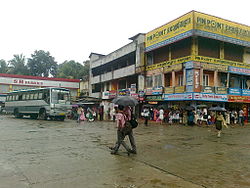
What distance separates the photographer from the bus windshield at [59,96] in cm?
2232

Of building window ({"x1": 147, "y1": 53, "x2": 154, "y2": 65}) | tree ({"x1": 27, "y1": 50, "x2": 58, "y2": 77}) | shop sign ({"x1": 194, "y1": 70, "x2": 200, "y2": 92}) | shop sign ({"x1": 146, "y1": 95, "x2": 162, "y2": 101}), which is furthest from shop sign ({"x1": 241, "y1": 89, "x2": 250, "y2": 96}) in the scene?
tree ({"x1": 27, "y1": 50, "x2": 58, "y2": 77})

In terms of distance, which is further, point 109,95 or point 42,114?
point 109,95

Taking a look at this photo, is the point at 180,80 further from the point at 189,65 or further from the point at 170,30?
the point at 170,30

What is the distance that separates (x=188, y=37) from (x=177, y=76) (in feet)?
13.8

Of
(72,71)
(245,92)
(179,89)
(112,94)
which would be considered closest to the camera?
(179,89)

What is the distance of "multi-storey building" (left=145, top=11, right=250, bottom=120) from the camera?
21.4 meters

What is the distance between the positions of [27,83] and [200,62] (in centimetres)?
3575

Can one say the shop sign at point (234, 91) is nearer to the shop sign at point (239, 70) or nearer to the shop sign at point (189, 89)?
the shop sign at point (239, 70)

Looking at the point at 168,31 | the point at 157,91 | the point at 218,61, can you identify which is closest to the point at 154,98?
the point at 157,91

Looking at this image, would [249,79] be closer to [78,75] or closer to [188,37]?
[188,37]

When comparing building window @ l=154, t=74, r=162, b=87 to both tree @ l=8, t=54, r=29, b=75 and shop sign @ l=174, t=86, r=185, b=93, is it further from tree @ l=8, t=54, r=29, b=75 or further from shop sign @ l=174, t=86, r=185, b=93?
tree @ l=8, t=54, r=29, b=75

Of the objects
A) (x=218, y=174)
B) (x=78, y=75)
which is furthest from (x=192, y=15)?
(x=78, y=75)

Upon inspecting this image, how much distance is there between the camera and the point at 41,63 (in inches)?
2491

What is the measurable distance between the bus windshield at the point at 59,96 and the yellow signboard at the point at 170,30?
434 inches
